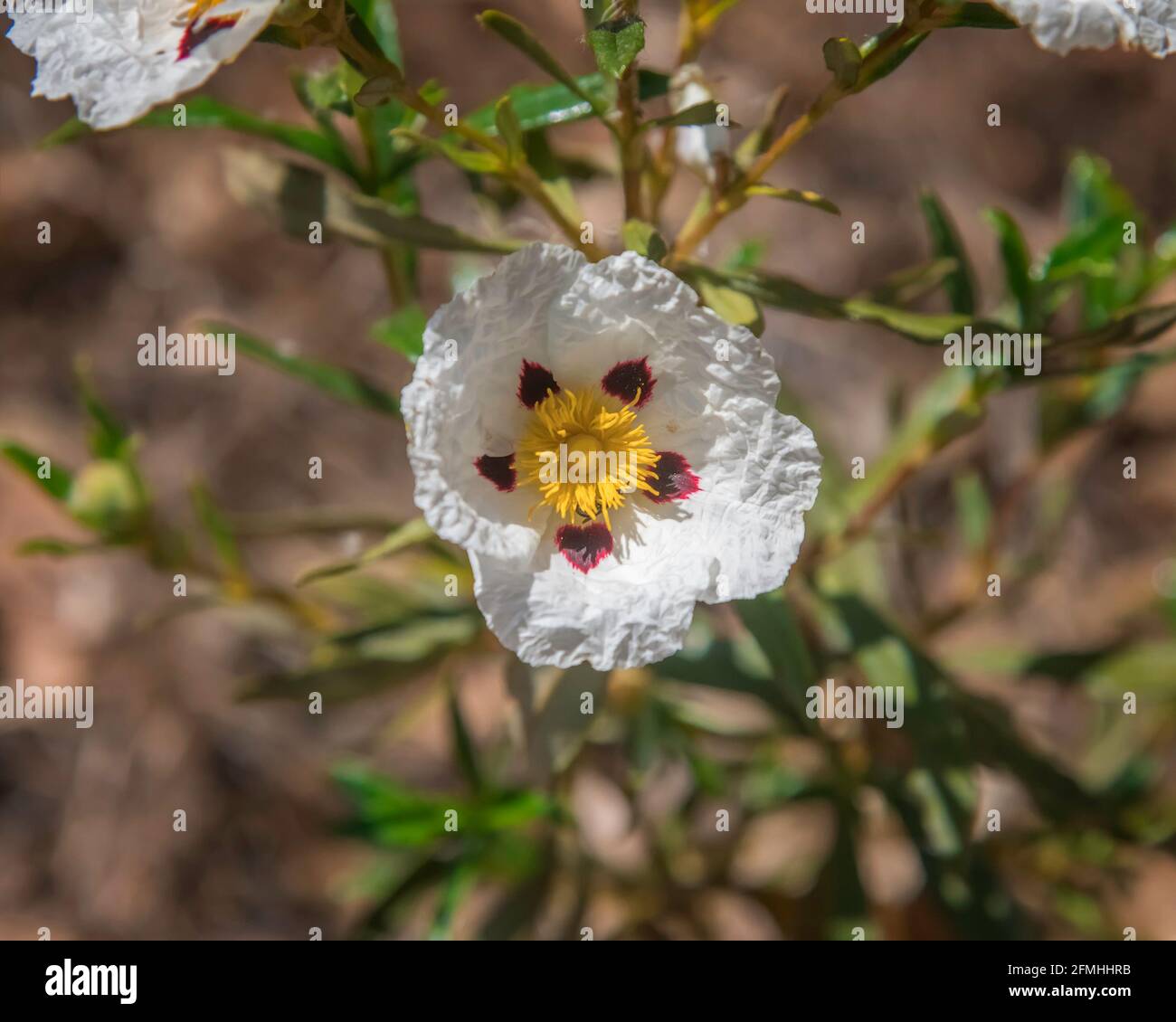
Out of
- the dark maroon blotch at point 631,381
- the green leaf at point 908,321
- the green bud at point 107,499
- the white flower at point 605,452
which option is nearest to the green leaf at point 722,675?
the white flower at point 605,452

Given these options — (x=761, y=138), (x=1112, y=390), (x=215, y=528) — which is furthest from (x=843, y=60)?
(x=215, y=528)

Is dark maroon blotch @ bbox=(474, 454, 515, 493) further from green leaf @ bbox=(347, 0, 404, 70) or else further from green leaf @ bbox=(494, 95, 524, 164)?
green leaf @ bbox=(347, 0, 404, 70)

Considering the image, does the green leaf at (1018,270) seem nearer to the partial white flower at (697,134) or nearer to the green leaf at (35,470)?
the partial white flower at (697,134)

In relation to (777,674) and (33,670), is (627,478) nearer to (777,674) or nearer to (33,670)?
(777,674)

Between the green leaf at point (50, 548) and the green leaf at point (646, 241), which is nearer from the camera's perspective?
the green leaf at point (646, 241)

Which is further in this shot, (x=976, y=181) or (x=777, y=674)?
(x=976, y=181)

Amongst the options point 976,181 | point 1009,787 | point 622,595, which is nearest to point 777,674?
point 622,595
